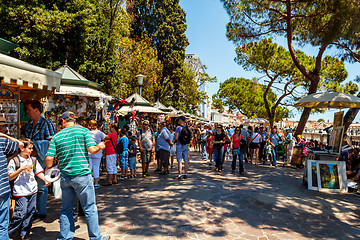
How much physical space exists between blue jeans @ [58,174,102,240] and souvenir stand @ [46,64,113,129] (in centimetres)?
381

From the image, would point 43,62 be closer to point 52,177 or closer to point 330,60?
point 52,177

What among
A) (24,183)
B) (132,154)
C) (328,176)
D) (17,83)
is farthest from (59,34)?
(328,176)

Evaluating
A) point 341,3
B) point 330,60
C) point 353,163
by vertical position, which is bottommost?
point 353,163

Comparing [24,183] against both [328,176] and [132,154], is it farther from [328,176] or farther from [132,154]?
[328,176]

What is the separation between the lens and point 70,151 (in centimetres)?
313

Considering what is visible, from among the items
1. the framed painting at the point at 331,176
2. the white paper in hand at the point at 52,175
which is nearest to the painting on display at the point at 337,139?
the framed painting at the point at 331,176

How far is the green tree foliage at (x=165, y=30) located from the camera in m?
24.2

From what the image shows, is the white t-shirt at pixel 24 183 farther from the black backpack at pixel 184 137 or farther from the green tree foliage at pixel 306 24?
the green tree foliage at pixel 306 24

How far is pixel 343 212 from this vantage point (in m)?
5.04

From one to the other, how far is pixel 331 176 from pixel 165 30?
70.1ft

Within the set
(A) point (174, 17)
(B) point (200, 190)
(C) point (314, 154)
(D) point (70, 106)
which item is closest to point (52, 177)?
(B) point (200, 190)

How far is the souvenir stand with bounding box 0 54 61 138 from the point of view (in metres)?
3.17

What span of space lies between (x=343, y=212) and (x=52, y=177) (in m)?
5.69

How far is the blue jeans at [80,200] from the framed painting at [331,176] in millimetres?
6141
